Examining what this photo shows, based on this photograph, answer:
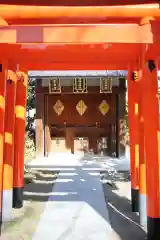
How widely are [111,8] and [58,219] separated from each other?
3.94 m

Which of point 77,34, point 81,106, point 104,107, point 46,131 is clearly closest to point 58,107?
point 81,106

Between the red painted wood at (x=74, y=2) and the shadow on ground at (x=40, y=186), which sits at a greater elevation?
the red painted wood at (x=74, y=2)

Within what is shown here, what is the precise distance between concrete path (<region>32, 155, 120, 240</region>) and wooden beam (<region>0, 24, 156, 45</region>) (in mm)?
3063

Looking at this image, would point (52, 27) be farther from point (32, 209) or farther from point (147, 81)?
point (32, 209)

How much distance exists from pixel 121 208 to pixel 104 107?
35.4 feet

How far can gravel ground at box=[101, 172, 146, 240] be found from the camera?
194 inches

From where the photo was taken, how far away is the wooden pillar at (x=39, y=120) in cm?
1645

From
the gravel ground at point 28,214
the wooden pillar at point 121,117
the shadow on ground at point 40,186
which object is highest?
the wooden pillar at point 121,117

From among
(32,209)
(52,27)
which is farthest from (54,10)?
(32,209)

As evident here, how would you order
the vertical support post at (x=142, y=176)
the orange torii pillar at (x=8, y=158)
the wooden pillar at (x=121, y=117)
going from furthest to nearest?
the wooden pillar at (x=121, y=117) → the orange torii pillar at (x=8, y=158) → the vertical support post at (x=142, y=176)

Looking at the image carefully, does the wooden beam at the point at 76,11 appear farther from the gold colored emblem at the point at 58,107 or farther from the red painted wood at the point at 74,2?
the gold colored emblem at the point at 58,107

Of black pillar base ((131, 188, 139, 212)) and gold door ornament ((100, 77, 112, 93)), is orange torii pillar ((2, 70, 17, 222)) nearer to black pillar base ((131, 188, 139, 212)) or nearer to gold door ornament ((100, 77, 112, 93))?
black pillar base ((131, 188, 139, 212))

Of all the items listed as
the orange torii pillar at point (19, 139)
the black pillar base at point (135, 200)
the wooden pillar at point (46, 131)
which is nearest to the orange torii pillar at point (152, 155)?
the black pillar base at point (135, 200)

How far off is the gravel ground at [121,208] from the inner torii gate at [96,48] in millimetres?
296
